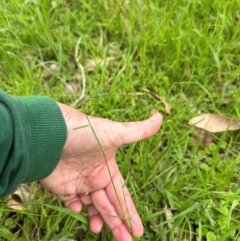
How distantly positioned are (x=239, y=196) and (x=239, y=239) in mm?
134

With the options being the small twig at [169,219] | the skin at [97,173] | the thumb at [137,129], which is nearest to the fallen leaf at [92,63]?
the skin at [97,173]

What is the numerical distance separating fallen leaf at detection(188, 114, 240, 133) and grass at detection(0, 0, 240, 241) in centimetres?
2

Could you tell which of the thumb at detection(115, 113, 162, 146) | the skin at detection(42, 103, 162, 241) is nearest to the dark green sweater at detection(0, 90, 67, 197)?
the skin at detection(42, 103, 162, 241)

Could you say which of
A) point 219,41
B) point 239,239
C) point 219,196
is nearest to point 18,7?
point 219,41

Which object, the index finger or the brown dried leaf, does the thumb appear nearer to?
the index finger

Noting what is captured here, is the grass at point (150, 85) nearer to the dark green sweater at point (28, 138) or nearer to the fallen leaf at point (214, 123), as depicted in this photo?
the fallen leaf at point (214, 123)

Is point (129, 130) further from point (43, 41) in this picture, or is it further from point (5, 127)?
point (43, 41)

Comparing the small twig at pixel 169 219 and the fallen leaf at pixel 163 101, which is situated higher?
the fallen leaf at pixel 163 101

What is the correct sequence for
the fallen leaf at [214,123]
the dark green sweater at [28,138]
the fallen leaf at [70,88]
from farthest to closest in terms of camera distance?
the fallen leaf at [70,88] → the fallen leaf at [214,123] → the dark green sweater at [28,138]

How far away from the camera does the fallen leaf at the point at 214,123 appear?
162cm

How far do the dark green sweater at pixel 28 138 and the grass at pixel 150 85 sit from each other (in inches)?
5.1

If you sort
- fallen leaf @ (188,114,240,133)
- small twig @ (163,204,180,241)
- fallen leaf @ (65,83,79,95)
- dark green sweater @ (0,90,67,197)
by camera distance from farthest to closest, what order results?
1. fallen leaf @ (65,83,79,95)
2. fallen leaf @ (188,114,240,133)
3. small twig @ (163,204,180,241)
4. dark green sweater @ (0,90,67,197)

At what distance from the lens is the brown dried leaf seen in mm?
1474

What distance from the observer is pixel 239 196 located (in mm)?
1437
